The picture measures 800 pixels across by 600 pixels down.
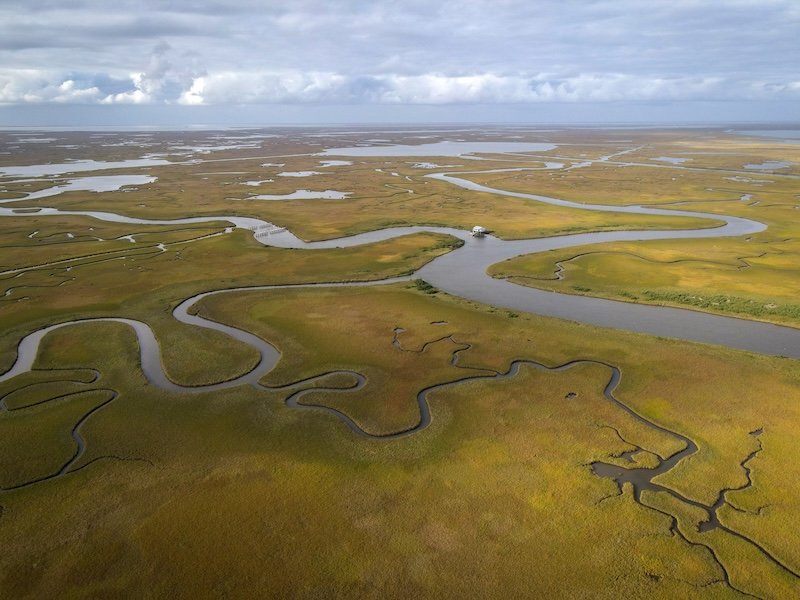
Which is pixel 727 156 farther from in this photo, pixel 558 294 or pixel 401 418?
pixel 401 418

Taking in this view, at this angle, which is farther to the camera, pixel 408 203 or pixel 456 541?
pixel 408 203

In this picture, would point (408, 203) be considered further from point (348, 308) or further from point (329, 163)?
point (329, 163)

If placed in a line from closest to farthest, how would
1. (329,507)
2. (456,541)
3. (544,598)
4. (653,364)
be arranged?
(544,598) < (456,541) < (329,507) < (653,364)

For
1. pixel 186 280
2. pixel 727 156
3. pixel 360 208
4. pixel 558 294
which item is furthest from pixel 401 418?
pixel 727 156

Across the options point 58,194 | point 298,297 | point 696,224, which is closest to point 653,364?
point 298,297

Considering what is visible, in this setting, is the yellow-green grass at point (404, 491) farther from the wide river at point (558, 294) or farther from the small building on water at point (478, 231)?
the small building on water at point (478, 231)

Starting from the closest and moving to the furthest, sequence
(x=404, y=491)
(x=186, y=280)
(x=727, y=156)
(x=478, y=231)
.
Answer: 1. (x=404, y=491)
2. (x=186, y=280)
3. (x=478, y=231)
4. (x=727, y=156)

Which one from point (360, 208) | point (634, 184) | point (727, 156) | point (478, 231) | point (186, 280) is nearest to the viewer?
point (186, 280)
